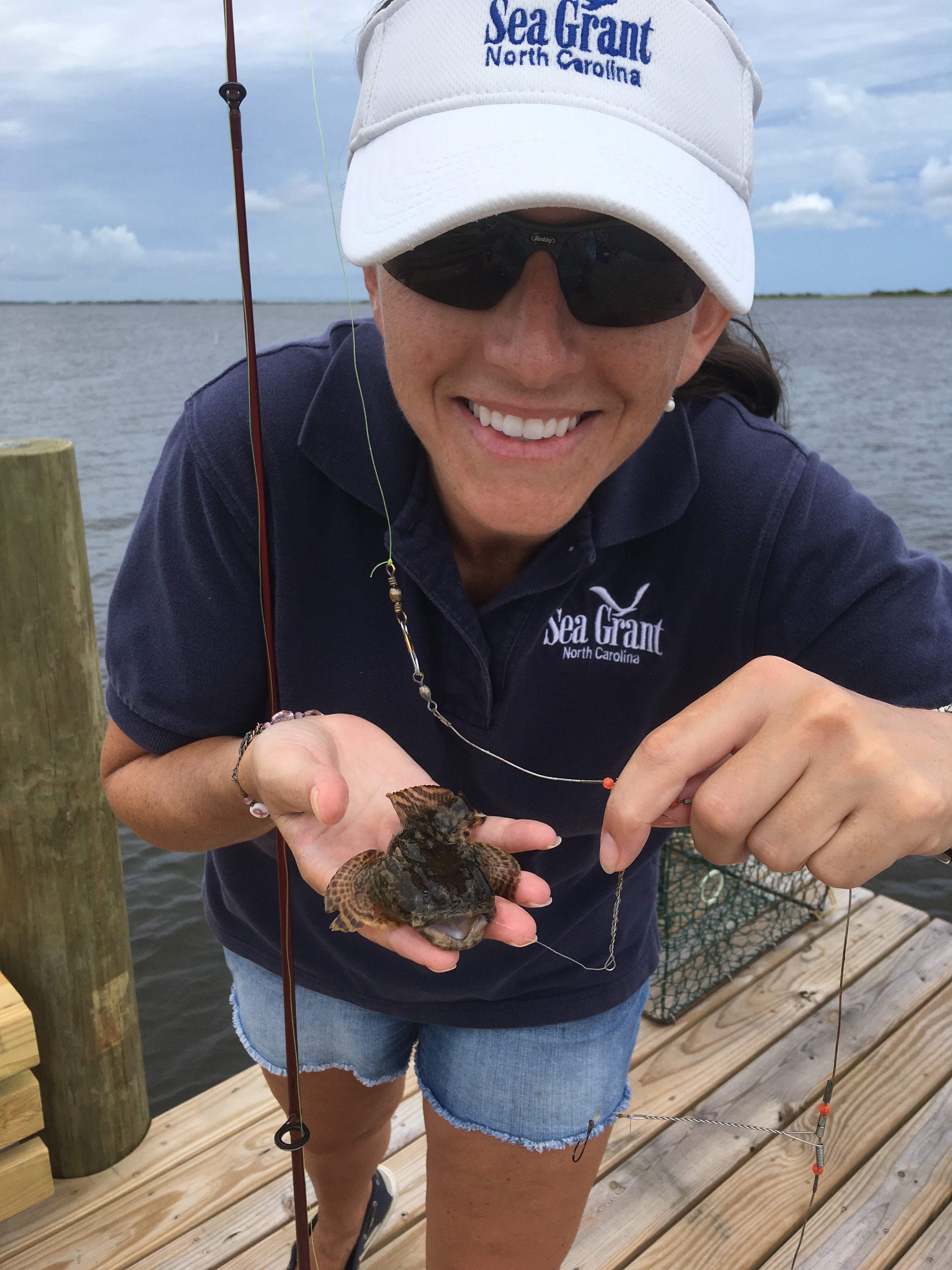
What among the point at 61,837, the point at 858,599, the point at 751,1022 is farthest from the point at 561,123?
the point at 751,1022

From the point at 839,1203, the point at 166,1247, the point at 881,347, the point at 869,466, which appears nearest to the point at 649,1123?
the point at 839,1203

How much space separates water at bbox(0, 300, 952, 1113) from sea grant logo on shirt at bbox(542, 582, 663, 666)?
0.87 metres

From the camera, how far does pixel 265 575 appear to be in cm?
190

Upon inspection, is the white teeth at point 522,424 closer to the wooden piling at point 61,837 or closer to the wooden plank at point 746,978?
the wooden piling at point 61,837

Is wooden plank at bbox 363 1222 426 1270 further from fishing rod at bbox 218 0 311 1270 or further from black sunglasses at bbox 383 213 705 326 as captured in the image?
black sunglasses at bbox 383 213 705 326

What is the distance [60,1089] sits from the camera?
3584 mm

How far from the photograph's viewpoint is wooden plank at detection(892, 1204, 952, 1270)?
3.07m

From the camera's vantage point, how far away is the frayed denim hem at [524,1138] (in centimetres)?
227

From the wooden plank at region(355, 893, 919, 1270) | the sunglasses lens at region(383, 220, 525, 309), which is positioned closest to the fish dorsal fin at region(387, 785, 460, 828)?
the sunglasses lens at region(383, 220, 525, 309)

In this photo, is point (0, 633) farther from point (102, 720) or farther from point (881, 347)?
point (881, 347)

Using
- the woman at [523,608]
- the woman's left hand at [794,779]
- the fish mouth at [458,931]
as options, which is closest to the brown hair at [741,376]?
the woman at [523,608]

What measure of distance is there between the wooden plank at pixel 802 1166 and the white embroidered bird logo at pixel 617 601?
2.35 m

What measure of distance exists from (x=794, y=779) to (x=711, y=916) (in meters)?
3.27

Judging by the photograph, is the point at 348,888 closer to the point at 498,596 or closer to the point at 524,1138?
the point at 498,596
